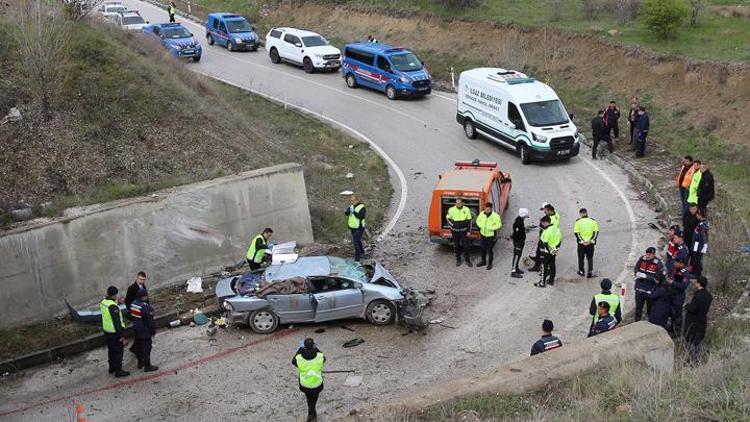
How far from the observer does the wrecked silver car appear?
15.2m

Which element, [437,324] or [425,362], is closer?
[425,362]

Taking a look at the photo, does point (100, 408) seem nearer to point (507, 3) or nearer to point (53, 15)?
point (53, 15)

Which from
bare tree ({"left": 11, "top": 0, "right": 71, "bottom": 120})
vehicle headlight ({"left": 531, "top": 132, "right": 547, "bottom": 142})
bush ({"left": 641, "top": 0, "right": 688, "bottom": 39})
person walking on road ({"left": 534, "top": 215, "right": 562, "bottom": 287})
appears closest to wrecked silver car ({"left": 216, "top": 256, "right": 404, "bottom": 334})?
person walking on road ({"left": 534, "top": 215, "right": 562, "bottom": 287})

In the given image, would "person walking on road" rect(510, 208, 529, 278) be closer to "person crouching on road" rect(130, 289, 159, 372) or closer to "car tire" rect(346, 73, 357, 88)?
"person crouching on road" rect(130, 289, 159, 372)

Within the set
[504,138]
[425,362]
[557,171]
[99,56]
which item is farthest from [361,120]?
[425,362]

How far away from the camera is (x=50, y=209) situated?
53.0ft

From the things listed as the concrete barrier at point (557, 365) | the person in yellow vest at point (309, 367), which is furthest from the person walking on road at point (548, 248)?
the person in yellow vest at point (309, 367)

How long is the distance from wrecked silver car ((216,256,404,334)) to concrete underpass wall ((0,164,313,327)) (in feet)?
7.93

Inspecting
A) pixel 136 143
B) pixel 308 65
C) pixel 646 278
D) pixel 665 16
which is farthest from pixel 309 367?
pixel 308 65

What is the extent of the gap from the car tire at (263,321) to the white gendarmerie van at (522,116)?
11.3 metres

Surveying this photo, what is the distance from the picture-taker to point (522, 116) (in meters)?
23.9

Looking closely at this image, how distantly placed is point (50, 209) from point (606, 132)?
15.7 metres

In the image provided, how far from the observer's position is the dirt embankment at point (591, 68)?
24922 mm

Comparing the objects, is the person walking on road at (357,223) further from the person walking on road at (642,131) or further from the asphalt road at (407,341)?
the person walking on road at (642,131)
